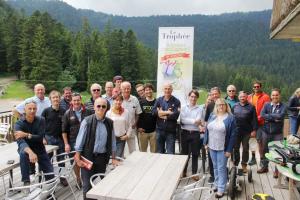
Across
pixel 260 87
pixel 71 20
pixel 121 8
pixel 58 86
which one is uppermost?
pixel 121 8

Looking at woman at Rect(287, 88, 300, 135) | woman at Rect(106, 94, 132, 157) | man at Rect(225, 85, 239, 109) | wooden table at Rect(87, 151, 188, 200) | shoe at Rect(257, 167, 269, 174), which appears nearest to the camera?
wooden table at Rect(87, 151, 188, 200)

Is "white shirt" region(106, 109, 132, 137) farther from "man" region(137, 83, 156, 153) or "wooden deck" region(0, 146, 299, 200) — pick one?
"wooden deck" region(0, 146, 299, 200)

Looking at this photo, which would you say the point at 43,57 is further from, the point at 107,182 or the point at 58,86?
the point at 107,182

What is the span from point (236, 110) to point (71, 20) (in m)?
116

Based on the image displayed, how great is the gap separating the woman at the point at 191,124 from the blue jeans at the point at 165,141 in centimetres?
17

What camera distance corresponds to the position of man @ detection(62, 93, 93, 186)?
15.0ft

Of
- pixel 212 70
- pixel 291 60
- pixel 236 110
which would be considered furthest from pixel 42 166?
pixel 291 60

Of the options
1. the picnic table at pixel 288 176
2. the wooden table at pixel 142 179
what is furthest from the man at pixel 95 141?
the picnic table at pixel 288 176

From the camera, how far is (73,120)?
4.57 m

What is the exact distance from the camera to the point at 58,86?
4716 cm

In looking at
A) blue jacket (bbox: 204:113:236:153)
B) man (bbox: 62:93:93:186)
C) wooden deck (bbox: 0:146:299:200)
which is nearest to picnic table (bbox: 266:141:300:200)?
wooden deck (bbox: 0:146:299:200)

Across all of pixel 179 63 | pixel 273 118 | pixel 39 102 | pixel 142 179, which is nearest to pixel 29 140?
pixel 39 102

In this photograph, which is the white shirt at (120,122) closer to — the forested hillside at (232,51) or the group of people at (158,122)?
the group of people at (158,122)

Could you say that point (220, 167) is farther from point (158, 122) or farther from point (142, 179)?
point (142, 179)
